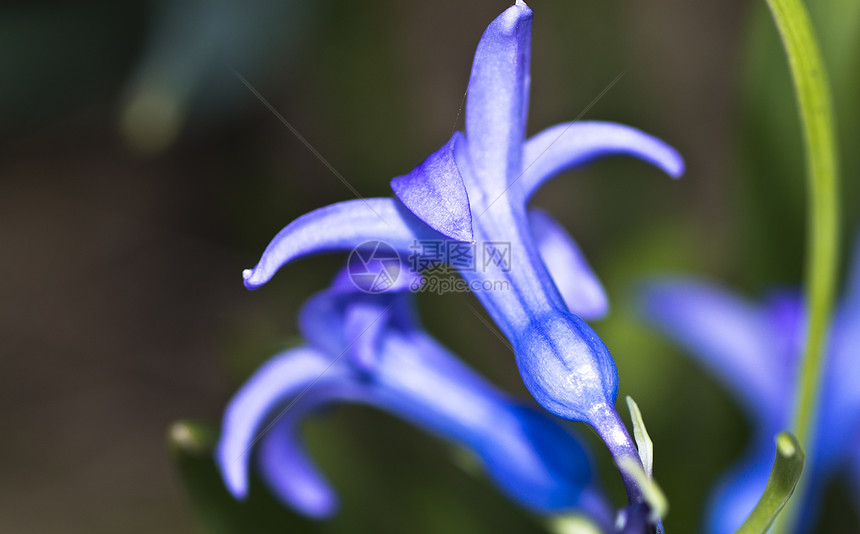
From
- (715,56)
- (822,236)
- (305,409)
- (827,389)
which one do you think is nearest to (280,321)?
(305,409)

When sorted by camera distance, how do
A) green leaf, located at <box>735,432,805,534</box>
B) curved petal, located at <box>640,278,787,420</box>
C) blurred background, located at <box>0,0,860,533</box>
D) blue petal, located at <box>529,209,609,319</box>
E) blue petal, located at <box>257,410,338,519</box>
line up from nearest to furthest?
green leaf, located at <box>735,432,805,534</box> < blue petal, located at <box>529,209,609,319</box> < blue petal, located at <box>257,410,338,519</box> < curved petal, located at <box>640,278,787,420</box> < blurred background, located at <box>0,0,860,533</box>

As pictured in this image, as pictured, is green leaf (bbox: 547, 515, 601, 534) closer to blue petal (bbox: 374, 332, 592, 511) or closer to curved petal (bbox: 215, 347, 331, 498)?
blue petal (bbox: 374, 332, 592, 511)

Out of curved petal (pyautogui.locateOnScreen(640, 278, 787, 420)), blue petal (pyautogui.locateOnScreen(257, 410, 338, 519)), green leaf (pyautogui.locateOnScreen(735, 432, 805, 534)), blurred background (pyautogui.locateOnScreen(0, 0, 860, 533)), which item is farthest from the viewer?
blurred background (pyautogui.locateOnScreen(0, 0, 860, 533))

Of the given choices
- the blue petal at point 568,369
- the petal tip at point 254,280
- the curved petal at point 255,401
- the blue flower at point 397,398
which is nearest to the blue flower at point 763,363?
the blue flower at point 397,398

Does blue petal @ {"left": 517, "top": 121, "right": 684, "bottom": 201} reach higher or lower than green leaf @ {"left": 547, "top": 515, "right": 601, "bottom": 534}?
higher

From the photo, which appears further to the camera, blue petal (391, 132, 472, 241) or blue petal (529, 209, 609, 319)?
blue petal (529, 209, 609, 319)

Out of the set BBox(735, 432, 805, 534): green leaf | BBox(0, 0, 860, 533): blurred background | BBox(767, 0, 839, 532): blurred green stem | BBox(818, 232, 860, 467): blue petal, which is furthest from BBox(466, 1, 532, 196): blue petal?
BBox(818, 232, 860, 467): blue petal
